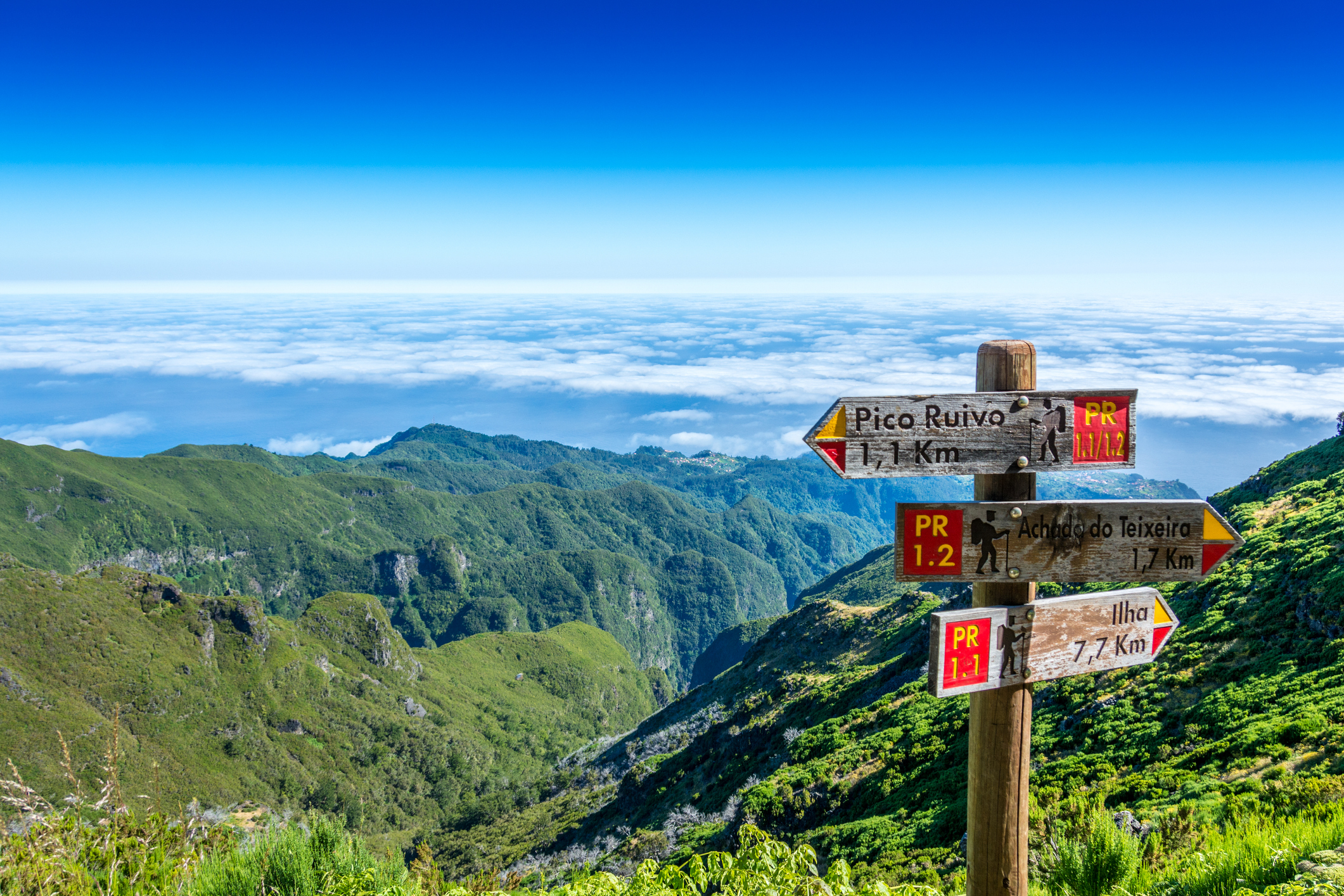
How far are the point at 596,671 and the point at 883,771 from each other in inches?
6772

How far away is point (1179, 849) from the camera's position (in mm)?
8297

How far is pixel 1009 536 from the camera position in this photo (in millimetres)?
4969

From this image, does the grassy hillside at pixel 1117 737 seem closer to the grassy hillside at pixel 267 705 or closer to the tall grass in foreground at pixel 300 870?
the tall grass in foreground at pixel 300 870

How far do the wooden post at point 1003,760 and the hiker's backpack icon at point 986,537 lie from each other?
0.94 feet

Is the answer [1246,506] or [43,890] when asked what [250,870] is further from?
[1246,506]

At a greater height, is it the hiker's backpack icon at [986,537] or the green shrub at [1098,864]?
the hiker's backpack icon at [986,537]

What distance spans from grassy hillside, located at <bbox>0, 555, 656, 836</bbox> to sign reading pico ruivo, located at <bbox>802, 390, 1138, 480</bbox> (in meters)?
102

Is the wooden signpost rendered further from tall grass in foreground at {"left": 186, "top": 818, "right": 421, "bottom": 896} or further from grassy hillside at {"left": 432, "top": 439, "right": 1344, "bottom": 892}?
tall grass in foreground at {"left": 186, "top": 818, "right": 421, "bottom": 896}

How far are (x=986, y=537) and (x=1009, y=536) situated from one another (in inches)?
6.4


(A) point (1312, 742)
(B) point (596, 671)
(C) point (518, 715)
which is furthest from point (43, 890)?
(B) point (596, 671)

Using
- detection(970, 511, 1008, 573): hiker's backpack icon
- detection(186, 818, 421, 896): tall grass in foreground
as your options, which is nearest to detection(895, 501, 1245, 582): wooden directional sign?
detection(970, 511, 1008, 573): hiker's backpack icon

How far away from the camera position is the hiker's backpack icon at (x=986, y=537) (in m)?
4.95

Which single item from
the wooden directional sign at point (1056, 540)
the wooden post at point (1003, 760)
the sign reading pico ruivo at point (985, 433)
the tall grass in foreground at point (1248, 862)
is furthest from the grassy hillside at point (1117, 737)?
the sign reading pico ruivo at point (985, 433)

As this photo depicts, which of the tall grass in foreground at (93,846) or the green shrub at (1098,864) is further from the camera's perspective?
the green shrub at (1098,864)
